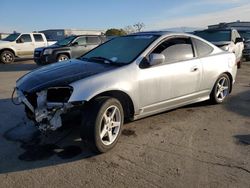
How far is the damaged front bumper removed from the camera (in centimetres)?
387

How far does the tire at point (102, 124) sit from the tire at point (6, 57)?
46.1 ft

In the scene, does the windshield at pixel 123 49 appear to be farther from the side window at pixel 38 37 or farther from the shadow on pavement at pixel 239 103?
the side window at pixel 38 37

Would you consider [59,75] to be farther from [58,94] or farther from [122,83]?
[122,83]

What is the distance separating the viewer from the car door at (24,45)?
1706 centimetres

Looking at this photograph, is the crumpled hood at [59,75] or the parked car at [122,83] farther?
the crumpled hood at [59,75]

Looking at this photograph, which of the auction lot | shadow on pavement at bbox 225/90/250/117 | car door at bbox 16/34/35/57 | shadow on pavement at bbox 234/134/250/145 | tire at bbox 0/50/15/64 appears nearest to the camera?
the auction lot

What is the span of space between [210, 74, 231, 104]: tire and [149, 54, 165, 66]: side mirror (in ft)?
6.56

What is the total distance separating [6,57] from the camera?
16.7 m

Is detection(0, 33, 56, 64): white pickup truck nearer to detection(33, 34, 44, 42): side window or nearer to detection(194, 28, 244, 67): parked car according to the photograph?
detection(33, 34, 44, 42): side window

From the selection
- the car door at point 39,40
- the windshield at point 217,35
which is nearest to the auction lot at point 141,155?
the windshield at point 217,35

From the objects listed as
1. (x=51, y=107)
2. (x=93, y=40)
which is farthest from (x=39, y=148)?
(x=93, y=40)

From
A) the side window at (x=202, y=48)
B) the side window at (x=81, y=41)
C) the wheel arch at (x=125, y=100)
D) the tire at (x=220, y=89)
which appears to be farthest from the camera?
the side window at (x=81, y=41)

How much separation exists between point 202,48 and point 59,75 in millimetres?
2986

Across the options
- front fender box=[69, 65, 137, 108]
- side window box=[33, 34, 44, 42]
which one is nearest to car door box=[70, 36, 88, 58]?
side window box=[33, 34, 44, 42]
